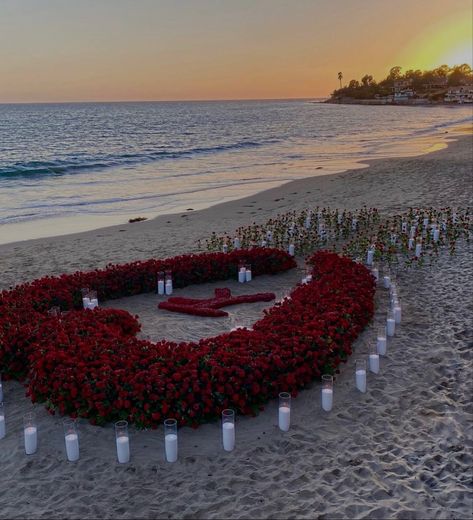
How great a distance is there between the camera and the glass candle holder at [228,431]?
5.74 meters

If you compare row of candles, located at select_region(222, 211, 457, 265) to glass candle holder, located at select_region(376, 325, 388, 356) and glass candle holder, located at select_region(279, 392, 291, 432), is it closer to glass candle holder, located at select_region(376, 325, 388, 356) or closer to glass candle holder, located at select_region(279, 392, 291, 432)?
glass candle holder, located at select_region(376, 325, 388, 356)

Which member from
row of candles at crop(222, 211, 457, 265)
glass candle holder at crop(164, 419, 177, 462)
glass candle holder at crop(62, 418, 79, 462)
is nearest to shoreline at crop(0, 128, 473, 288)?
row of candles at crop(222, 211, 457, 265)

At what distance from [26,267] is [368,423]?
9991 millimetres

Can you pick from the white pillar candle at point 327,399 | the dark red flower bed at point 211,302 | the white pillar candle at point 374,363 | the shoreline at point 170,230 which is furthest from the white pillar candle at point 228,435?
the shoreline at point 170,230

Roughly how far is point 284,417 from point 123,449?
1825 mm

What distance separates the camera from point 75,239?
53.7 feet

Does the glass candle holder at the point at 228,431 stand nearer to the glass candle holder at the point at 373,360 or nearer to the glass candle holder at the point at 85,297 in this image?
the glass candle holder at the point at 373,360

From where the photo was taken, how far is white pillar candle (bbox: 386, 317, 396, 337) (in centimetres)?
845

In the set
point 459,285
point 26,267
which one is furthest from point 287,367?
point 26,267

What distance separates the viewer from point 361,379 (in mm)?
6934

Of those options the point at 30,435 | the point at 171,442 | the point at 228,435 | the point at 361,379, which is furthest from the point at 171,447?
the point at 361,379

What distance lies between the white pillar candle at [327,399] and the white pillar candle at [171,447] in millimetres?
1976

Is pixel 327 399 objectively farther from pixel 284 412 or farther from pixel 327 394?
pixel 284 412

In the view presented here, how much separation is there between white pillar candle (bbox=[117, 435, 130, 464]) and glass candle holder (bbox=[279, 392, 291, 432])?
1757 millimetres
